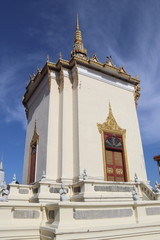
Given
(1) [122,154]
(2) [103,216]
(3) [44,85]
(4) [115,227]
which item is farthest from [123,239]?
(3) [44,85]

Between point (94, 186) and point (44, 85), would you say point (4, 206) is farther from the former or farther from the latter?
point (44, 85)

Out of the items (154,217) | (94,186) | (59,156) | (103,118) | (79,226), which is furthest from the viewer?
(103,118)

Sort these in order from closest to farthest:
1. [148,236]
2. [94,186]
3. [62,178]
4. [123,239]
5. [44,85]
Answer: [123,239] → [148,236] → [94,186] → [62,178] → [44,85]

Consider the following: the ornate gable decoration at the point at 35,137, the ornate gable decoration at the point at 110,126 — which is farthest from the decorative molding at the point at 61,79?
the ornate gable decoration at the point at 110,126

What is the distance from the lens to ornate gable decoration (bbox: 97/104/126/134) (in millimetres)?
12362

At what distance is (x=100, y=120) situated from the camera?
12.7 metres

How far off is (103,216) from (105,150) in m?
6.26

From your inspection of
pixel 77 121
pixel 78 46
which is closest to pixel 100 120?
pixel 77 121

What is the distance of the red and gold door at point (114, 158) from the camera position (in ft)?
37.9

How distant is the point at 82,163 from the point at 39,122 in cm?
457

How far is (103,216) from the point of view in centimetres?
578

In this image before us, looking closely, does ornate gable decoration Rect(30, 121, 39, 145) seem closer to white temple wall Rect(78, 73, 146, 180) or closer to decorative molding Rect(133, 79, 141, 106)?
white temple wall Rect(78, 73, 146, 180)

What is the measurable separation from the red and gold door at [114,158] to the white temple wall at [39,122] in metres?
3.57

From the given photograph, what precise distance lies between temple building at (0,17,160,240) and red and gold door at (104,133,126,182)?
0.06m
